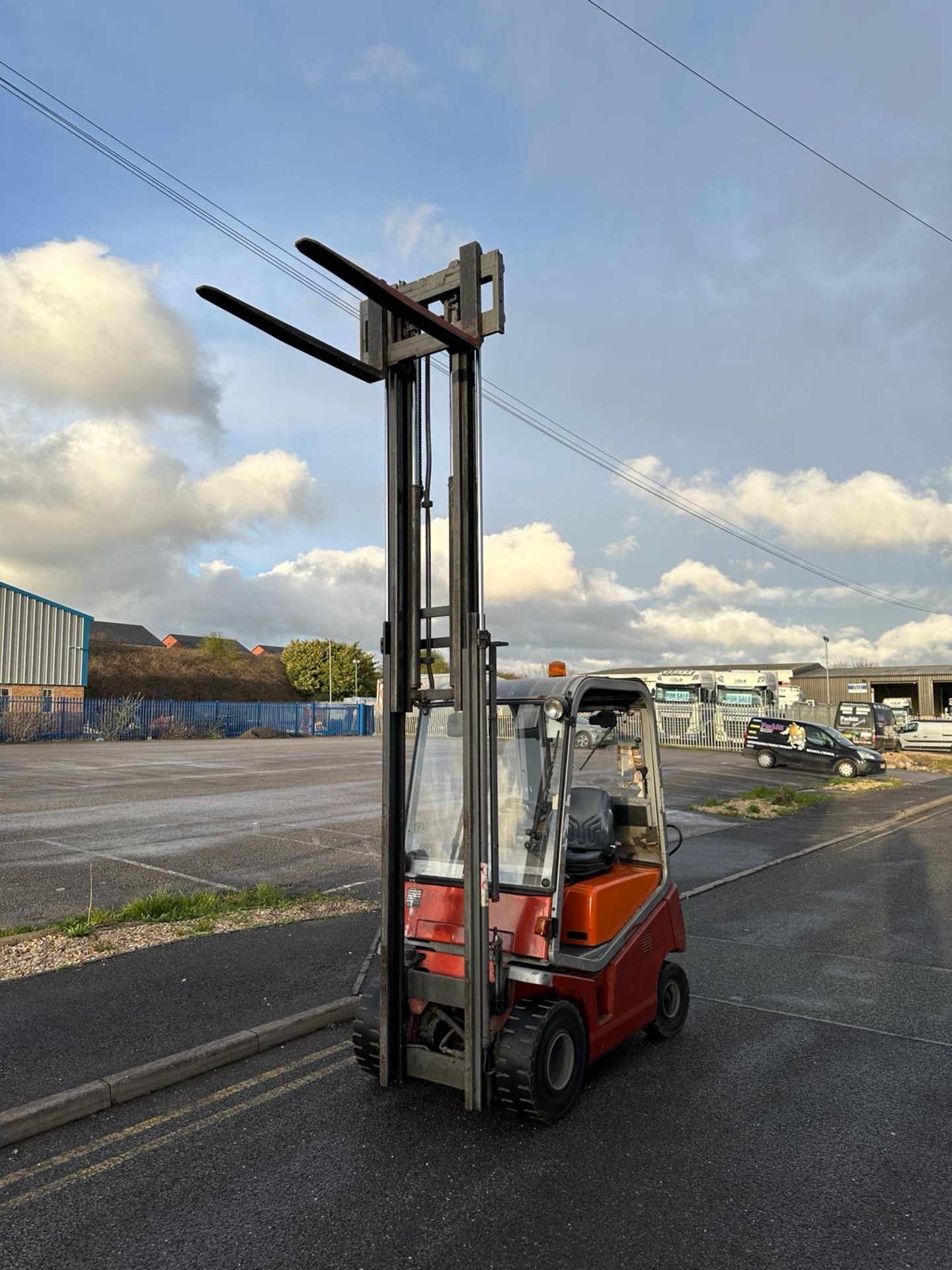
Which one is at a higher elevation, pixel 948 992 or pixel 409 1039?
pixel 409 1039

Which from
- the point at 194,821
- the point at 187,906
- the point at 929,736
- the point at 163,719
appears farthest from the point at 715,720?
the point at 187,906

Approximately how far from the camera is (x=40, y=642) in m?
48.5

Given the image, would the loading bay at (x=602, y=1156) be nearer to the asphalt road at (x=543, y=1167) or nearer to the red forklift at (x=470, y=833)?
the asphalt road at (x=543, y=1167)

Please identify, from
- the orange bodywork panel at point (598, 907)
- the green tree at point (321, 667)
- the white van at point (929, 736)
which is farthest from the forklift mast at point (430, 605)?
the green tree at point (321, 667)

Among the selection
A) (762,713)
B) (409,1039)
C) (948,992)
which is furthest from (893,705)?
(409,1039)

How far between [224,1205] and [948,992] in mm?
5707

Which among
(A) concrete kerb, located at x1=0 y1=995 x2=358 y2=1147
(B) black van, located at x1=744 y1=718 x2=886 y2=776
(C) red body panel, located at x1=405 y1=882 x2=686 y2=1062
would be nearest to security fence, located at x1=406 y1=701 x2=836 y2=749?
(B) black van, located at x1=744 y1=718 x2=886 y2=776

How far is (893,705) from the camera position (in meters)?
62.6

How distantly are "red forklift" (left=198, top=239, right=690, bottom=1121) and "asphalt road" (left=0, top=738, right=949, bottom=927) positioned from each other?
2.84ft

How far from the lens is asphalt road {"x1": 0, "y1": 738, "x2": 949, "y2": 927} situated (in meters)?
10.8

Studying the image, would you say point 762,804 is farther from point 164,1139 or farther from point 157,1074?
point 164,1139

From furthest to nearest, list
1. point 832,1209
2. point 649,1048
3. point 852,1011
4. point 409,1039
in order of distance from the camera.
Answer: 1. point 852,1011
2. point 649,1048
3. point 409,1039
4. point 832,1209

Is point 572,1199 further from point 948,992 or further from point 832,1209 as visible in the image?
point 948,992

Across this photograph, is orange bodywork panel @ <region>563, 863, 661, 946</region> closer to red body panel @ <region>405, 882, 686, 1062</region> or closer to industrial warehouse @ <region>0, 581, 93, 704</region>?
red body panel @ <region>405, 882, 686, 1062</region>
